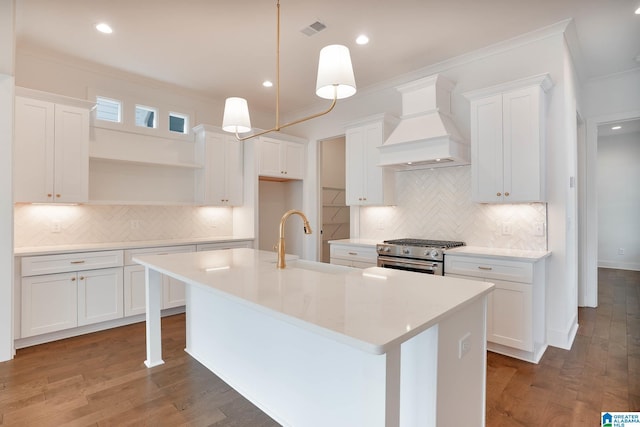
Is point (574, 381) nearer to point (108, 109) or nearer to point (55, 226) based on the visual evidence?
point (55, 226)

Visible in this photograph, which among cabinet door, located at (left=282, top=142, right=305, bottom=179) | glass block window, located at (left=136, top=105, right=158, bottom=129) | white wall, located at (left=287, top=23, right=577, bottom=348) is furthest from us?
cabinet door, located at (left=282, top=142, right=305, bottom=179)

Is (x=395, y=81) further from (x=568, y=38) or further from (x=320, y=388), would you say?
(x=320, y=388)

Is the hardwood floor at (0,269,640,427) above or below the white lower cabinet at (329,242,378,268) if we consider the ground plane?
below

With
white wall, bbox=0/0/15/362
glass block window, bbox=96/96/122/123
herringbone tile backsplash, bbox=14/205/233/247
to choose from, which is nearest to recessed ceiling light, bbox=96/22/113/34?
white wall, bbox=0/0/15/362

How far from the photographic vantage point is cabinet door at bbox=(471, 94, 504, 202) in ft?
10.3

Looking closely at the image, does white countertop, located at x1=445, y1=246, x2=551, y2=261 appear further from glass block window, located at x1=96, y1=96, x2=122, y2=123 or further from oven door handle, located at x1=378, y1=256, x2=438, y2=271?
glass block window, located at x1=96, y1=96, x2=122, y2=123

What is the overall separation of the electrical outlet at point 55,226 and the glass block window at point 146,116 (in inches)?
57.3

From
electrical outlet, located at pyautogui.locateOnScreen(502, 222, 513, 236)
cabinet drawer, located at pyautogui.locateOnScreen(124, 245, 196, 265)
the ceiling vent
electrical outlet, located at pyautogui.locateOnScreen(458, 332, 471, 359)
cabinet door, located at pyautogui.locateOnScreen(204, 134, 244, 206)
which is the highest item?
the ceiling vent

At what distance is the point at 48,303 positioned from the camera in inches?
125

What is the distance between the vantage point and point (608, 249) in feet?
22.9

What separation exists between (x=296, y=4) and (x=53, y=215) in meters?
3.30

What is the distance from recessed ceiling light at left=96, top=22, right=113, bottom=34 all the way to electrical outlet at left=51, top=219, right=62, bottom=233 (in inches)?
79.7

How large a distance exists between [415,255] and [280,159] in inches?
101

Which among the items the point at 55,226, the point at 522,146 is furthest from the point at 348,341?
the point at 55,226
